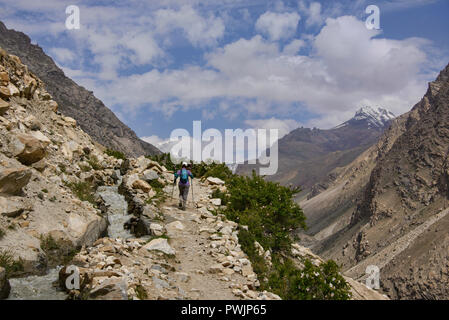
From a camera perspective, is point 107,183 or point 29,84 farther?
point 107,183

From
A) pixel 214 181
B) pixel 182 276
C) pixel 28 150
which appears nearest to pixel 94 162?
pixel 214 181

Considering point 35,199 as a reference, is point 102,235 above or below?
below

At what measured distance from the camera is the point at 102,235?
1455 centimetres

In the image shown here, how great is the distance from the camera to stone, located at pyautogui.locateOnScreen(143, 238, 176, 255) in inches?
490

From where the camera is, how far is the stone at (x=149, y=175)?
22.6 m

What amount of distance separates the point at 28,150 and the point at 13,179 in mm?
2573

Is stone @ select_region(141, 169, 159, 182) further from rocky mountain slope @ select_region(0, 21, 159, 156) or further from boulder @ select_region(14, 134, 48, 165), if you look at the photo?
rocky mountain slope @ select_region(0, 21, 159, 156)

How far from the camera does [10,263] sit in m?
9.75

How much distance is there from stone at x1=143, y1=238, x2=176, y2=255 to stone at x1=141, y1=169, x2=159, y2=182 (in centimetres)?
998

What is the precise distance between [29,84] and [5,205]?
35.7 ft
